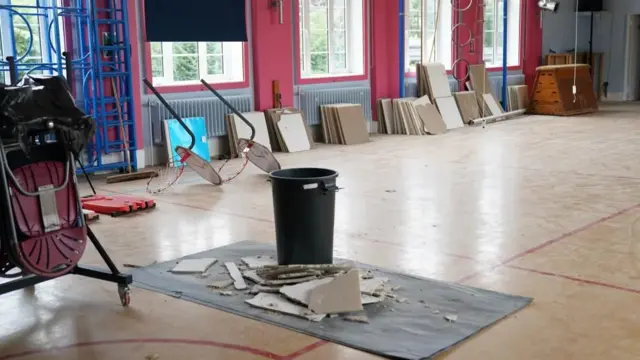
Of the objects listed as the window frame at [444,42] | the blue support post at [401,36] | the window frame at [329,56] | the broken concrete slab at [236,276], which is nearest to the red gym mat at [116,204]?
the broken concrete slab at [236,276]

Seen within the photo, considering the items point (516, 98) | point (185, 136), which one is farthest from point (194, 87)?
point (516, 98)

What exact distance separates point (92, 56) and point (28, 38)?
688 millimetres

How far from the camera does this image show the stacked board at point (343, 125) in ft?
34.7

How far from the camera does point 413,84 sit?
12461mm

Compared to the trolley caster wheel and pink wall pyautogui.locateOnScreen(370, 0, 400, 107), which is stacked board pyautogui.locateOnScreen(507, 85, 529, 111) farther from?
the trolley caster wheel

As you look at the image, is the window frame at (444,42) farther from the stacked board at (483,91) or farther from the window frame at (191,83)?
the window frame at (191,83)

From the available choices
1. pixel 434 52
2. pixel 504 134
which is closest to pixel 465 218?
pixel 504 134

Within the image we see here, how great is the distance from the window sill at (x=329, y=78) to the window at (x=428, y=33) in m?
1.42

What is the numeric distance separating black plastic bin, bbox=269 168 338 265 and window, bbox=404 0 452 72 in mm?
8563

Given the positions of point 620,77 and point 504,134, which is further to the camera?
point 620,77

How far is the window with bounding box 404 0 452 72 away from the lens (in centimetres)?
1249

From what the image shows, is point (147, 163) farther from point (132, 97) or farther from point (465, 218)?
point (465, 218)

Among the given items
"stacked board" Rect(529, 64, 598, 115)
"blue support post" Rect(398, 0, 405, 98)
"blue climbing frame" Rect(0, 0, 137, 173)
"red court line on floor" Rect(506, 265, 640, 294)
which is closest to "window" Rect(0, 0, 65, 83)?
"blue climbing frame" Rect(0, 0, 137, 173)

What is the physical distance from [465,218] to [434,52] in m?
7.91
